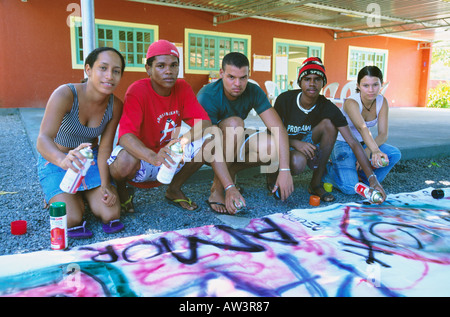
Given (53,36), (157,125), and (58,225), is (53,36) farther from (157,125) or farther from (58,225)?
(58,225)

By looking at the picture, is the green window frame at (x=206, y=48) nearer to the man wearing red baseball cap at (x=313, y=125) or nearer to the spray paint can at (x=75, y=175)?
the man wearing red baseball cap at (x=313, y=125)

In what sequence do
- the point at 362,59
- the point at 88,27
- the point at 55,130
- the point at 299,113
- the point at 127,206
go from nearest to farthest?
the point at 55,130
the point at 127,206
the point at 299,113
the point at 88,27
the point at 362,59

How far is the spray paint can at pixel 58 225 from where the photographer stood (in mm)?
1950

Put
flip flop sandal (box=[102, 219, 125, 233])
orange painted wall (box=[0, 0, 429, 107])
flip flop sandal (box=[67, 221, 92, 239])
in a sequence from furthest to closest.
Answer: orange painted wall (box=[0, 0, 429, 107])
flip flop sandal (box=[102, 219, 125, 233])
flip flop sandal (box=[67, 221, 92, 239])

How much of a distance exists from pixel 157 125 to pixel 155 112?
10cm

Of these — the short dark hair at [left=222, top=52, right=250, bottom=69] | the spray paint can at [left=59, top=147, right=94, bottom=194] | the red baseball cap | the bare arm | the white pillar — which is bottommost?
the spray paint can at [left=59, top=147, right=94, bottom=194]

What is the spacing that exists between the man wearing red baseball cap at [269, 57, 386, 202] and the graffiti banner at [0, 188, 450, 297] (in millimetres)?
742

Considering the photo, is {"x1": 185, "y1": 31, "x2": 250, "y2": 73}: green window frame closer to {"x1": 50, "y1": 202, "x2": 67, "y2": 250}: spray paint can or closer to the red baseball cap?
the red baseball cap

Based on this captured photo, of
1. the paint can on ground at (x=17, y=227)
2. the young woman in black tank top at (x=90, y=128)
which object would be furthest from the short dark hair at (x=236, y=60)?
the paint can on ground at (x=17, y=227)

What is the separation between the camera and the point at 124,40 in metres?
9.52

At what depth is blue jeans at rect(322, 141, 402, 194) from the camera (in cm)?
344

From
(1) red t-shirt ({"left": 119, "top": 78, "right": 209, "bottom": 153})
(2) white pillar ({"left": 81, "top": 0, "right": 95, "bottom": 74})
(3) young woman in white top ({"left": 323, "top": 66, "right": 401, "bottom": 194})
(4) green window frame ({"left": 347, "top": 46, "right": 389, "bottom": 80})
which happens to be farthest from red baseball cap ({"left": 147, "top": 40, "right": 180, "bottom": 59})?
(4) green window frame ({"left": 347, "top": 46, "right": 389, "bottom": 80})

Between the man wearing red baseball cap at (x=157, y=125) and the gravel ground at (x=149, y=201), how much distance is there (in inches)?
7.8

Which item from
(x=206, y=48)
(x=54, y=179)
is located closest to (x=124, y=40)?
(x=206, y=48)
